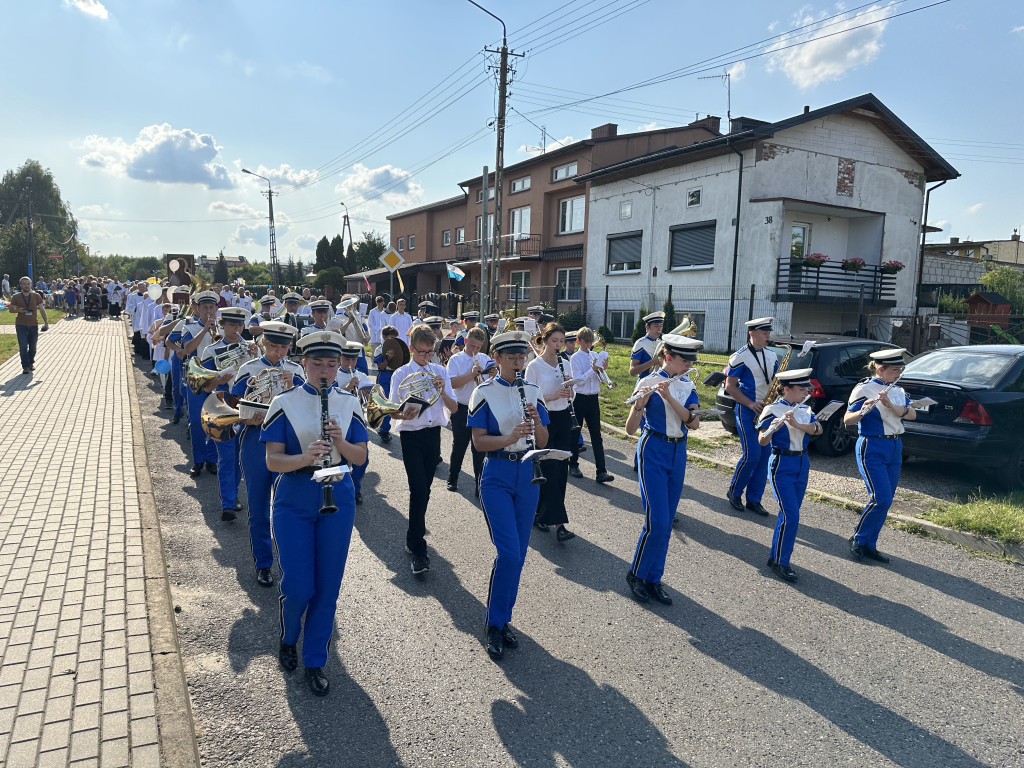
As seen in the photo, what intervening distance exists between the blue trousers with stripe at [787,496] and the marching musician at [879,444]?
0.79 meters

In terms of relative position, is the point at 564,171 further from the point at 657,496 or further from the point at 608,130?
the point at 657,496

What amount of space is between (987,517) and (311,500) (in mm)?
6497

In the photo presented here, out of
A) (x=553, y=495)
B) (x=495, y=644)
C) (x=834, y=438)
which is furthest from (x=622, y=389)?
(x=495, y=644)

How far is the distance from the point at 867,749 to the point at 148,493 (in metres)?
6.77

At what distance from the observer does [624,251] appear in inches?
1118

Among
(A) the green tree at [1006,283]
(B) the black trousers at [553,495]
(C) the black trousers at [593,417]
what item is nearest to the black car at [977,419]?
(C) the black trousers at [593,417]

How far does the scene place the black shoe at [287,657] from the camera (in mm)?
3811

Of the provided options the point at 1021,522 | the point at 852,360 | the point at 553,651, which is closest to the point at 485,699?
the point at 553,651

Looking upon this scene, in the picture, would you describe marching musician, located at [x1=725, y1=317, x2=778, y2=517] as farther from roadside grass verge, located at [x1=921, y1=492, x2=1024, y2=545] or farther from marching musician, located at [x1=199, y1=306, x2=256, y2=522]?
marching musician, located at [x1=199, y1=306, x2=256, y2=522]

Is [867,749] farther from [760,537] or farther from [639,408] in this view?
[760,537]

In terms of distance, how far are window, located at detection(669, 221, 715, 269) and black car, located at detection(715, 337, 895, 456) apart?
603 inches

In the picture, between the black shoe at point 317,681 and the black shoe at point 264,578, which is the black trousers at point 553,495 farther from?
→ the black shoe at point 317,681

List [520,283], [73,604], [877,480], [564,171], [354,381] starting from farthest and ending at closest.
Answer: [520,283] → [564,171] → [354,381] → [877,480] → [73,604]

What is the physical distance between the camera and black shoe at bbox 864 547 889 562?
5.73 meters
